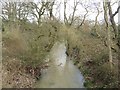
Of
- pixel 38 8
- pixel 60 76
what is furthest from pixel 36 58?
pixel 38 8

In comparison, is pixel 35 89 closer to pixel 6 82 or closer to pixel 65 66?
pixel 6 82

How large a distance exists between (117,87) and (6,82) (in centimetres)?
499

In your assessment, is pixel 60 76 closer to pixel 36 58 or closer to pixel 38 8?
pixel 36 58

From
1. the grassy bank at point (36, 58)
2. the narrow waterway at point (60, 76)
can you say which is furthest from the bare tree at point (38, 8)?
the narrow waterway at point (60, 76)

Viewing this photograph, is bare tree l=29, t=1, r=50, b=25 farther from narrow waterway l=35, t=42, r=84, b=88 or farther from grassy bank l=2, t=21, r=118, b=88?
narrow waterway l=35, t=42, r=84, b=88

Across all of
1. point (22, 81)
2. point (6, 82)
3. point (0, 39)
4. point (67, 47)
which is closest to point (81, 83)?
point (22, 81)

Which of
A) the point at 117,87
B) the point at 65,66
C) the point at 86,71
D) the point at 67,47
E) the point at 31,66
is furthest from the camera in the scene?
the point at 67,47

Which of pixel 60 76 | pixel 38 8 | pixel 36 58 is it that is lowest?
pixel 60 76

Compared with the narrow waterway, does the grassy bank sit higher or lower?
higher

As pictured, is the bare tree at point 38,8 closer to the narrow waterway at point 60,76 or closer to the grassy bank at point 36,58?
the grassy bank at point 36,58

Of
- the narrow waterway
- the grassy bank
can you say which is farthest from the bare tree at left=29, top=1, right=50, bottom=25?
the narrow waterway

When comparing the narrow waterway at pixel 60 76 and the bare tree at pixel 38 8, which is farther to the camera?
the bare tree at pixel 38 8

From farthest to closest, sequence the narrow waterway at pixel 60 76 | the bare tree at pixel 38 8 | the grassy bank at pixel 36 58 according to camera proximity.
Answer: the bare tree at pixel 38 8
the narrow waterway at pixel 60 76
the grassy bank at pixel 36 58

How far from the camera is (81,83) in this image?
12.6 metres
